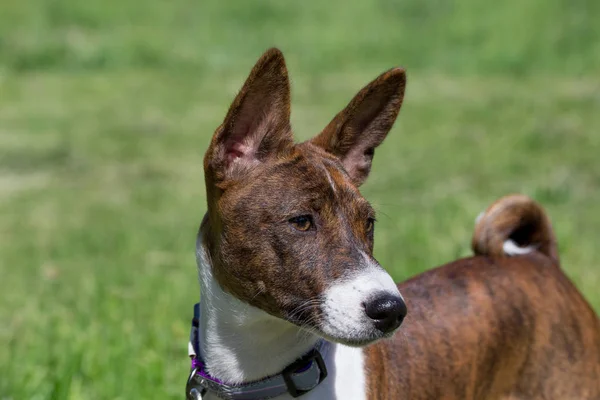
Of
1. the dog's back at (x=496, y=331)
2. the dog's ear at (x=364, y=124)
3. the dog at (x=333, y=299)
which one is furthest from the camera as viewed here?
the dog's back at (x=496, y=331)

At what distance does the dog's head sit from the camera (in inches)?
114

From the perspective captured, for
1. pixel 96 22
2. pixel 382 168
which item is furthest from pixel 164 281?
pixel 96 22

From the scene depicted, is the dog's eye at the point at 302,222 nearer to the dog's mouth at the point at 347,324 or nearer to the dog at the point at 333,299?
the dog at the point at 333,299

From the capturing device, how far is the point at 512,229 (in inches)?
164

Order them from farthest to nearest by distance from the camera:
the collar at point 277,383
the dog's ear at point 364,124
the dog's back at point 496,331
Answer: the dog's back at point 496,331, the dog's ear at point 364,124, the collar at point 277,383

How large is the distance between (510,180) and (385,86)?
246 inches

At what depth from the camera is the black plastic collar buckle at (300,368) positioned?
10.2 feet

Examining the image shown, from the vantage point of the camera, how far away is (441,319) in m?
3.75

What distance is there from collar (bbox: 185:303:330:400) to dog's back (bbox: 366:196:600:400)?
0.40 meters

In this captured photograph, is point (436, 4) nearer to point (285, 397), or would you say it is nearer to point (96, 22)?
point (96, 22)

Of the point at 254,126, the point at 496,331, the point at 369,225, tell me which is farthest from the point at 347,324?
the point at 496,331

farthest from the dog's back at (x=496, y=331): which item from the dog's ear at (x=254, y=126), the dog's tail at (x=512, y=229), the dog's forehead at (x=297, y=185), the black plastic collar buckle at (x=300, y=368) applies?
the dog's ear at (x=254, y=126)

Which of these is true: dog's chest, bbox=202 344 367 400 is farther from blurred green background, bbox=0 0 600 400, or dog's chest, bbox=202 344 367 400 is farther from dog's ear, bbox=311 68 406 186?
blurred green background, bbox=0 0 600 400

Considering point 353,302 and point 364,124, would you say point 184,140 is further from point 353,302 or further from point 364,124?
point 353,302
